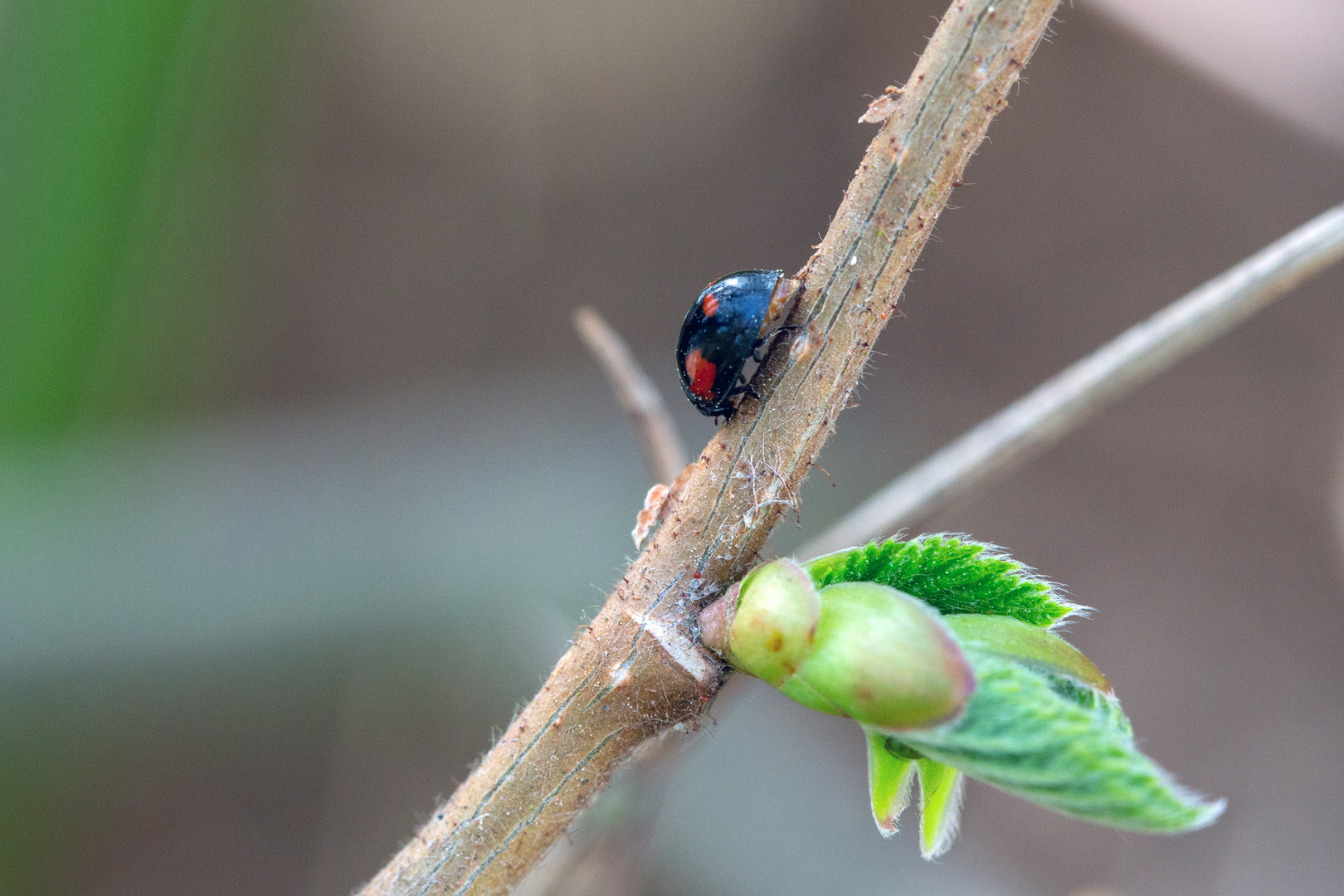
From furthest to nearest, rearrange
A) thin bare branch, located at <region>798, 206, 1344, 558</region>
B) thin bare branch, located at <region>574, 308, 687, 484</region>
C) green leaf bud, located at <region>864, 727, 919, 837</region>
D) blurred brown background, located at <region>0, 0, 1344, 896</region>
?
1. blurred brown background, located at <region>0, 0, 1344, 896</region>
2. thin bare branch, located at <region>574, 308, 687, 484</region>
3. thin bare branch, located at <region>798, 206, 1344, 558</region>
4. green leaf bud, located at <region>864, 727, 919, 837</region>

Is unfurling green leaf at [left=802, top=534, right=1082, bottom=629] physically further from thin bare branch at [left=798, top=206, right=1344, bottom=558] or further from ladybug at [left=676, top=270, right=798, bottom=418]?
thin bare branch at [left=798, top=206, right=1344, bottom=558]

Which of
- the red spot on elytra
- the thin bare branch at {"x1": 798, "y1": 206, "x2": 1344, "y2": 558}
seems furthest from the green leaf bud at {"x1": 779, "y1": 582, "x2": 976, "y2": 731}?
the thin bare branch at {"x1": 798, "y1": 206, "x2": 1344, "y2": 558}

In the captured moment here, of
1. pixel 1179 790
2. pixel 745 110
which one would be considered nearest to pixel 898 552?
pixel 1179 790

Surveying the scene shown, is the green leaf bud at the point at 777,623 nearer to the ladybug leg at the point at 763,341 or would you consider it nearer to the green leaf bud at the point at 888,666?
the green leaf bud at the point at 888,666

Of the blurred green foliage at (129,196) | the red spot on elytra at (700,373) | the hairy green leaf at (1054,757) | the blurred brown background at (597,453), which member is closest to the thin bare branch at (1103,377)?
the red spot on elytra at (700,373)

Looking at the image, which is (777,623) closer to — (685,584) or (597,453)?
(685,584)

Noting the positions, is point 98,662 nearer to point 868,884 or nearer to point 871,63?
point 868,884
